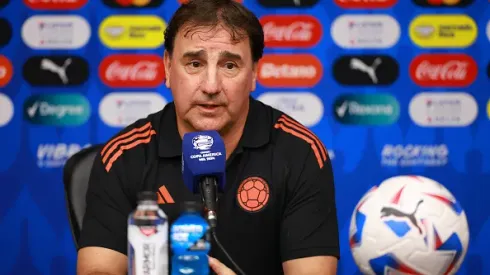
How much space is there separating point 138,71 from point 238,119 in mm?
1570

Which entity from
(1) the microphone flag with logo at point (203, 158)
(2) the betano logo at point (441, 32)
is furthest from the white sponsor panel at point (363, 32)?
(1) the microphone flag with logo at point (203, 158)

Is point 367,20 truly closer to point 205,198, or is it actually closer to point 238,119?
point 238,119

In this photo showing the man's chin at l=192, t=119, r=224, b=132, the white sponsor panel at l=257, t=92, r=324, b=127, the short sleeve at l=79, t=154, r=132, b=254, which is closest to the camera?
the short sleeve at l=79, t=154, r=132, b=254

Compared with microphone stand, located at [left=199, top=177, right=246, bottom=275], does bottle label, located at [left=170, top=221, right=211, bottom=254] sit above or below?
below

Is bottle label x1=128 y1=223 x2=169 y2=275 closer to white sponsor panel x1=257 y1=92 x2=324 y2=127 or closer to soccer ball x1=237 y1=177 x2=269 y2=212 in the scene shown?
soccer ball x1=237 y1=177 x2=269 y2=212

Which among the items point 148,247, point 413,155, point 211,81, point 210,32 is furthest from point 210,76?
point 413,155

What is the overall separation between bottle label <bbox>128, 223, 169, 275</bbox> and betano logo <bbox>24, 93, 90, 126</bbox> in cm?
234

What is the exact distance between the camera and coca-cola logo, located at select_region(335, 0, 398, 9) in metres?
3.62

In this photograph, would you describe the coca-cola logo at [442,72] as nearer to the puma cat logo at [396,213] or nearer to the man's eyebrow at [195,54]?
the puma cat logo at [396,213]

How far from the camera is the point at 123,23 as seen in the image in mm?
3656

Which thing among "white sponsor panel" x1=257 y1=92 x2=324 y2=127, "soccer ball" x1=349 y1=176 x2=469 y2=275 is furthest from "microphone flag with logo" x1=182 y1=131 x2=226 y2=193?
"white sponsor panel" x1=257 y1=92 x2=324 y2=127

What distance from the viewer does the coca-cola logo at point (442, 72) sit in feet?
11.9

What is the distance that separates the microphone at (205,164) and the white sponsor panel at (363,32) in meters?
2.11

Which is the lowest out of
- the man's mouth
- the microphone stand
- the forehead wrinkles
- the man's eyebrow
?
the microphone stand
